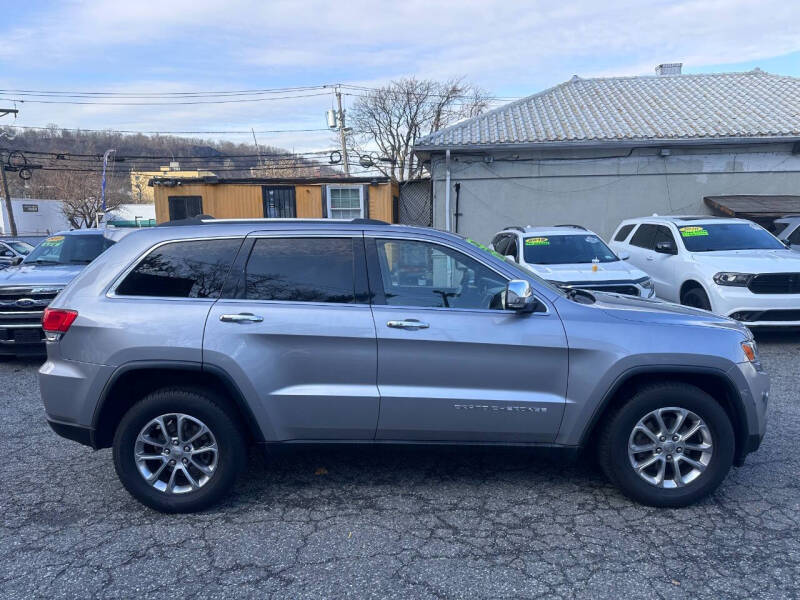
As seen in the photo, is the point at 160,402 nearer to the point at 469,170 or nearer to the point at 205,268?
the point at 205,268

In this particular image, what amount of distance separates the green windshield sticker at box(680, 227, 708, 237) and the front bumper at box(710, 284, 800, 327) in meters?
1.55

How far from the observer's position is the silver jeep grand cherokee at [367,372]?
3.36m

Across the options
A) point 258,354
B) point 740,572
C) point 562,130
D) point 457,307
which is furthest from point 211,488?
point 562,130

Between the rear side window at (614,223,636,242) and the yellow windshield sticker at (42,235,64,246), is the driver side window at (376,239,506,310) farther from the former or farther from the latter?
the rear side window at (614,223,636,242)

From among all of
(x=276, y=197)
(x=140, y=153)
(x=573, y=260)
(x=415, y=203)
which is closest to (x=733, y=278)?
(x=573, y=260)

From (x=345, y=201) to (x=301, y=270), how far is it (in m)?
13.5

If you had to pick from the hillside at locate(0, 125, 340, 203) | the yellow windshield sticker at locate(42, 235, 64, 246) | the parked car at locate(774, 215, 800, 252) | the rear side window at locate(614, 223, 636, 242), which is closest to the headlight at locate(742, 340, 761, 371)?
the rear side window at locate(614, 223, 636, 242)

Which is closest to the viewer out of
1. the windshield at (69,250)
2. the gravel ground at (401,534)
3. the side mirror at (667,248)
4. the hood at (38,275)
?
the gravel ground at (401,534)

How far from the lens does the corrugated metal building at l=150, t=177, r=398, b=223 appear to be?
648 inches

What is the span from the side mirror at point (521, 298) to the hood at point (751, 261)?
534 cm

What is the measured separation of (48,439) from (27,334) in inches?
108

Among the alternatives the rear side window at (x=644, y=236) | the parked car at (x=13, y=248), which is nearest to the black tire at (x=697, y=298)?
the rear side window at (x=644, y=236)

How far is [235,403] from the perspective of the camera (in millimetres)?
3467

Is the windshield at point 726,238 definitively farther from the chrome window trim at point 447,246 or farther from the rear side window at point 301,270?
the rear side window at point 301,270
